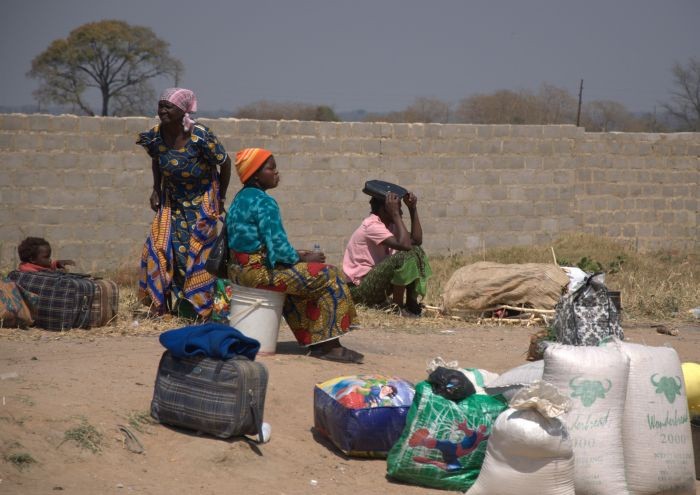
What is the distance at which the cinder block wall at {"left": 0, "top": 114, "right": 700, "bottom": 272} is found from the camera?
11.1 metres

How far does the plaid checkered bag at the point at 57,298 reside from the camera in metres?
7.33

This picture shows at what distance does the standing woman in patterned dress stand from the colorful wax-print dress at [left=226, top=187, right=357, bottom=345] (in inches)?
43.2

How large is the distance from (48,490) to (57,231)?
23.5 feet

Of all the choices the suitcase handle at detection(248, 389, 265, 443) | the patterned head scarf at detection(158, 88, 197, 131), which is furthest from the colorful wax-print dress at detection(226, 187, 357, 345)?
the suitcase handle at detection(248, 389, 265, 443)

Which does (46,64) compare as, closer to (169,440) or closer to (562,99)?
(562,99)

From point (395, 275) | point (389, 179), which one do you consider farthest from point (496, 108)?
point (395, 275)

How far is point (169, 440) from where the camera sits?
5035 millimetres

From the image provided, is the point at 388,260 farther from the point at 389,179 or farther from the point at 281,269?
the point at 389,179

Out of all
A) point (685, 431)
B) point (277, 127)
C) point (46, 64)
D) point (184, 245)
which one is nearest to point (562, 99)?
point (46, 64)

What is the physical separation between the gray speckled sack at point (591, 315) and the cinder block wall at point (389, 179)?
242 inches

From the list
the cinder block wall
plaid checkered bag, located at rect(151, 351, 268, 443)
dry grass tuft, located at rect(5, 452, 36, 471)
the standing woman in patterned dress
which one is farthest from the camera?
the cinder block wall

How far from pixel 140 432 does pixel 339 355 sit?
1896mm

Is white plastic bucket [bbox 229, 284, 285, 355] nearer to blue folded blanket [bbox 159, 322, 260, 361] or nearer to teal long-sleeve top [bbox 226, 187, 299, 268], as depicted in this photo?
teal long-sleeve top [bbox 226, 187, 299, 268]

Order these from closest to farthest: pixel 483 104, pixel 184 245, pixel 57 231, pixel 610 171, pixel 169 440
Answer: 1. pixel 169 440
2. pixel 184 245
3. pixel 57 231
4. pixel 610 171
5. pixel 483 104
